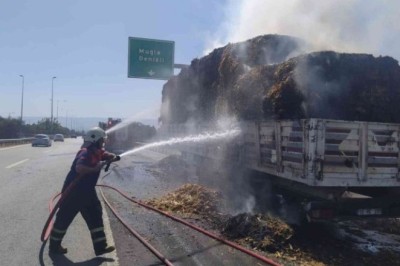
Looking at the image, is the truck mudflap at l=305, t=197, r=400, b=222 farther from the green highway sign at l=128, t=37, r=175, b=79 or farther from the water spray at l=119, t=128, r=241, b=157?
the green highway sign at l=128, t=37, r=175, b=79

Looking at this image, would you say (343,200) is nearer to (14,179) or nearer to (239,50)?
(239,50)

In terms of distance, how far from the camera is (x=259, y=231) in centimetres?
633

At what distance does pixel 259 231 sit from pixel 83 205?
99.0 inches

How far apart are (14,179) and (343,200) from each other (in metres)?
10.2

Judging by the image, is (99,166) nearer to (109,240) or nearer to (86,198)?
(86,198)

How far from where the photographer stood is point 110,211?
8359mm

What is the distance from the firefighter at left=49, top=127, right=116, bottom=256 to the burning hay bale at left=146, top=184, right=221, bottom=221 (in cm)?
255

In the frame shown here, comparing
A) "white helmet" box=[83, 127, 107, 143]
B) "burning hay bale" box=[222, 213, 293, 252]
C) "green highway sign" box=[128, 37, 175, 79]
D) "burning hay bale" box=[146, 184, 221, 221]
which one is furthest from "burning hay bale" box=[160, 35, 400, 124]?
"green highway sign" box=[128, 37, 175, 79]

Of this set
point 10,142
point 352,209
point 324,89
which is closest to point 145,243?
point 352,209

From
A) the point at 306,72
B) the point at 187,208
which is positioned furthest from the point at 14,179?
the point at 306,72

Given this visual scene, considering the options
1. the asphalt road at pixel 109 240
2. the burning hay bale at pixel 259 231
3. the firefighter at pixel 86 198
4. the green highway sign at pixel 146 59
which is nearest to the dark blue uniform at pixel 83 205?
the firefighter at pixel 86 198

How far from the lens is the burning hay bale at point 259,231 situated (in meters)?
6.05

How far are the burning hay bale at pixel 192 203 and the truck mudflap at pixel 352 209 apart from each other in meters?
Result: 2.39

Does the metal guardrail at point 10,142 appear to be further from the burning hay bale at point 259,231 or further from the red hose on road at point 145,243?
the burning hay bale at point 259,231
